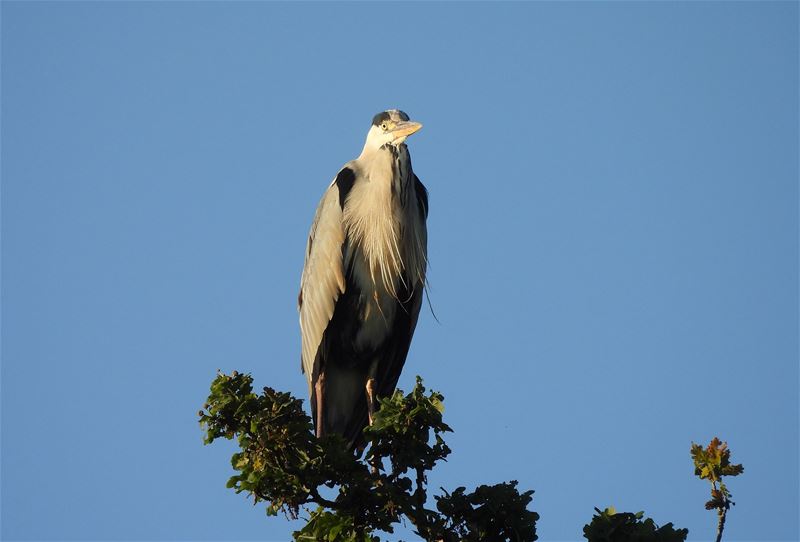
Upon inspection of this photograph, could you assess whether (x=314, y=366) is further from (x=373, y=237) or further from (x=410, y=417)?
(x=410, y=417)

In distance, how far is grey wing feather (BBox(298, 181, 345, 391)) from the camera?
7.66m

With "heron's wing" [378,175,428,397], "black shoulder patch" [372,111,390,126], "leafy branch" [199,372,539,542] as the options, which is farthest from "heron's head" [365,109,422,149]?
"leafy branch" [199,372,539,542]

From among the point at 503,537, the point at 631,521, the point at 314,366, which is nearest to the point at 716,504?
the point at 631,521

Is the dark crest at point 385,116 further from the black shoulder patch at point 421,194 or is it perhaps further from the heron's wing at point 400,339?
the heron's wing at point 400,339

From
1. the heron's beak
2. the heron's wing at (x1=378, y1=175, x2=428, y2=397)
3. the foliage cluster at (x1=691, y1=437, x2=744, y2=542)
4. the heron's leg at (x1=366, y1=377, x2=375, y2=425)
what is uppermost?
the heron's beak

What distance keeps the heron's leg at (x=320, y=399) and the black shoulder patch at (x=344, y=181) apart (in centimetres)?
118

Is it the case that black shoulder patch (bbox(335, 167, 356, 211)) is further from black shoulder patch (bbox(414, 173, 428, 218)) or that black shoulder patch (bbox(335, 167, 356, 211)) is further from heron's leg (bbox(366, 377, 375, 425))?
heron's leg (bbox(366, 377, 375, 425))

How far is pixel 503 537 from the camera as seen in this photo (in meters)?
5.34

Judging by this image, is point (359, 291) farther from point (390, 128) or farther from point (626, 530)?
point (626, 530)

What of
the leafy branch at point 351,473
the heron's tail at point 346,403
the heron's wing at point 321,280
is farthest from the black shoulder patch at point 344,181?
the leafy branch at point 351,473

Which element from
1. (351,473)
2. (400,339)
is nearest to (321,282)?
(400,339)

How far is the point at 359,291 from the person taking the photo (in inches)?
305

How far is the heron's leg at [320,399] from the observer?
747 cm

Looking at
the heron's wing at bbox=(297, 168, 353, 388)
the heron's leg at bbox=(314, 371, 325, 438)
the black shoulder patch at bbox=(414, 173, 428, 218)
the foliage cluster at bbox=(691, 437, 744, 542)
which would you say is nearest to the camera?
the foliage cluster at bbox=(691, 437, 744, 542)
